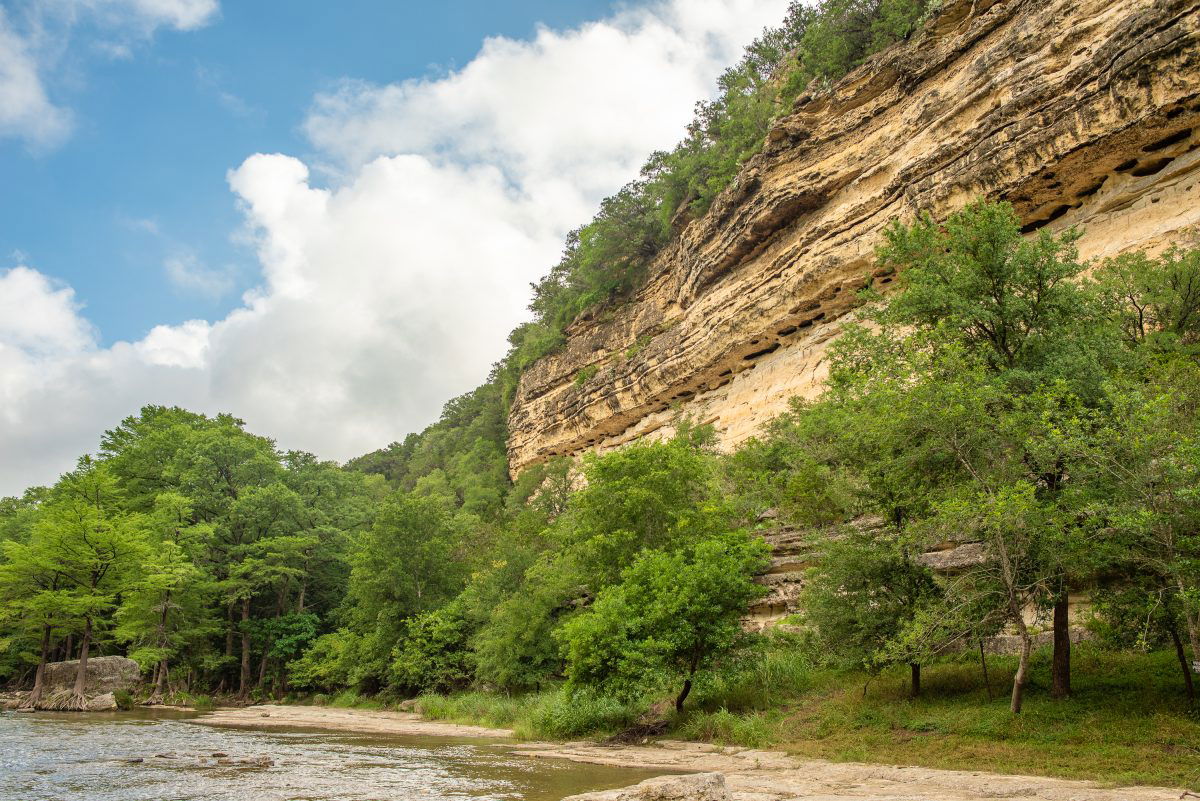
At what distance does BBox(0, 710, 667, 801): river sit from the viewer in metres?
9.70

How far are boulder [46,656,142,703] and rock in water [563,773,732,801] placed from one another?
33005 mm

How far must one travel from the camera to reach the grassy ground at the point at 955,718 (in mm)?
9695

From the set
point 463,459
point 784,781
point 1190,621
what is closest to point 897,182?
point 1190,621

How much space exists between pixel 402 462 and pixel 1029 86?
82.4 m

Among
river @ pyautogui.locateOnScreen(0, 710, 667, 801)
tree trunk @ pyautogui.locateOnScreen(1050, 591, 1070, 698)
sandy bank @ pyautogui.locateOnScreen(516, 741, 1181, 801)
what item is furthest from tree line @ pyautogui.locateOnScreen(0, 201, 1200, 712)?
river @ pyautogui.locateOnScreen(0, 710, 667, 801)

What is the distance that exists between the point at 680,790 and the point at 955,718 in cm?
786

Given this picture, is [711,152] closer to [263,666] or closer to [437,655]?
[437,655]

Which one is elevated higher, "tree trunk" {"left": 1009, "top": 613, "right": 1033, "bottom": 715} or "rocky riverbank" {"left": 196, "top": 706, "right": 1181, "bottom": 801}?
"tree trunk" {"left": 1009, "top": 613, "right": 1033, "bottom": 715}

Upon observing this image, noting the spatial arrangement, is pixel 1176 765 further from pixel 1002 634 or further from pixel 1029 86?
pixel 1029 86

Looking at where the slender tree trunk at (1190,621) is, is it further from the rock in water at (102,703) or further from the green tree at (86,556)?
the green tree at (86,556)

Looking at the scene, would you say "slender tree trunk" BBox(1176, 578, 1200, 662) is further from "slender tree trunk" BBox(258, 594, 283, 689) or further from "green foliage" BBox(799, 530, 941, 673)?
"slender tree trunk" BBox(258, 594, 283, 689)

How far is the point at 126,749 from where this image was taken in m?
15.2

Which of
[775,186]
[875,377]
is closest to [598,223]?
[775,186]

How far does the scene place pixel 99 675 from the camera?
31.7 meters
